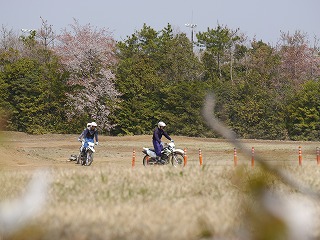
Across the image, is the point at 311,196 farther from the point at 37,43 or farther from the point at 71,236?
the point at 37,43

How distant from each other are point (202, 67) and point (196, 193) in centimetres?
4701

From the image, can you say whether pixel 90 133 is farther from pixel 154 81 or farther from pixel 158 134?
pixel 154 81

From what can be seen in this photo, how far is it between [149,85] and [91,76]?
15.5 ft

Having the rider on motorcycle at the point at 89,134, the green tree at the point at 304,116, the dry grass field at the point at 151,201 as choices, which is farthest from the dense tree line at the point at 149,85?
the dry grass field at the point at 151,201

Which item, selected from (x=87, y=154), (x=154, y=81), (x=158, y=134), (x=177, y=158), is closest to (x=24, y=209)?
(x=158, y=134)

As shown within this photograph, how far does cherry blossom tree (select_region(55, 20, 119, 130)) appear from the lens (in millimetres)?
48750

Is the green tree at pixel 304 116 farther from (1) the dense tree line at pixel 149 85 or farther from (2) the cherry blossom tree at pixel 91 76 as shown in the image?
(2) the cherry blossom tree at pixel 91 76

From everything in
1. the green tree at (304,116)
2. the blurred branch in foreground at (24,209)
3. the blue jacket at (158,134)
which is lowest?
the blurred branch in foreground at (24,209)

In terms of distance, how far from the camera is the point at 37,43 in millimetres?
62125

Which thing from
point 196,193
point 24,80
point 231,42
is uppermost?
point 231,42

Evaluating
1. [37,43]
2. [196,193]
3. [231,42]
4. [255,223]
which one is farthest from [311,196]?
[37,43]

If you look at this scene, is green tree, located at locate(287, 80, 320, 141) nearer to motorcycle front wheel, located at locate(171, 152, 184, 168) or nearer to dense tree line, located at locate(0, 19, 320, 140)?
dense tree line, located at locate(0, 19, 320, 140)

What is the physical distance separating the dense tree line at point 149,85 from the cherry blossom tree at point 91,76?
0.07 meters

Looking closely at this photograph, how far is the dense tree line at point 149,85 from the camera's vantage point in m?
44.5
